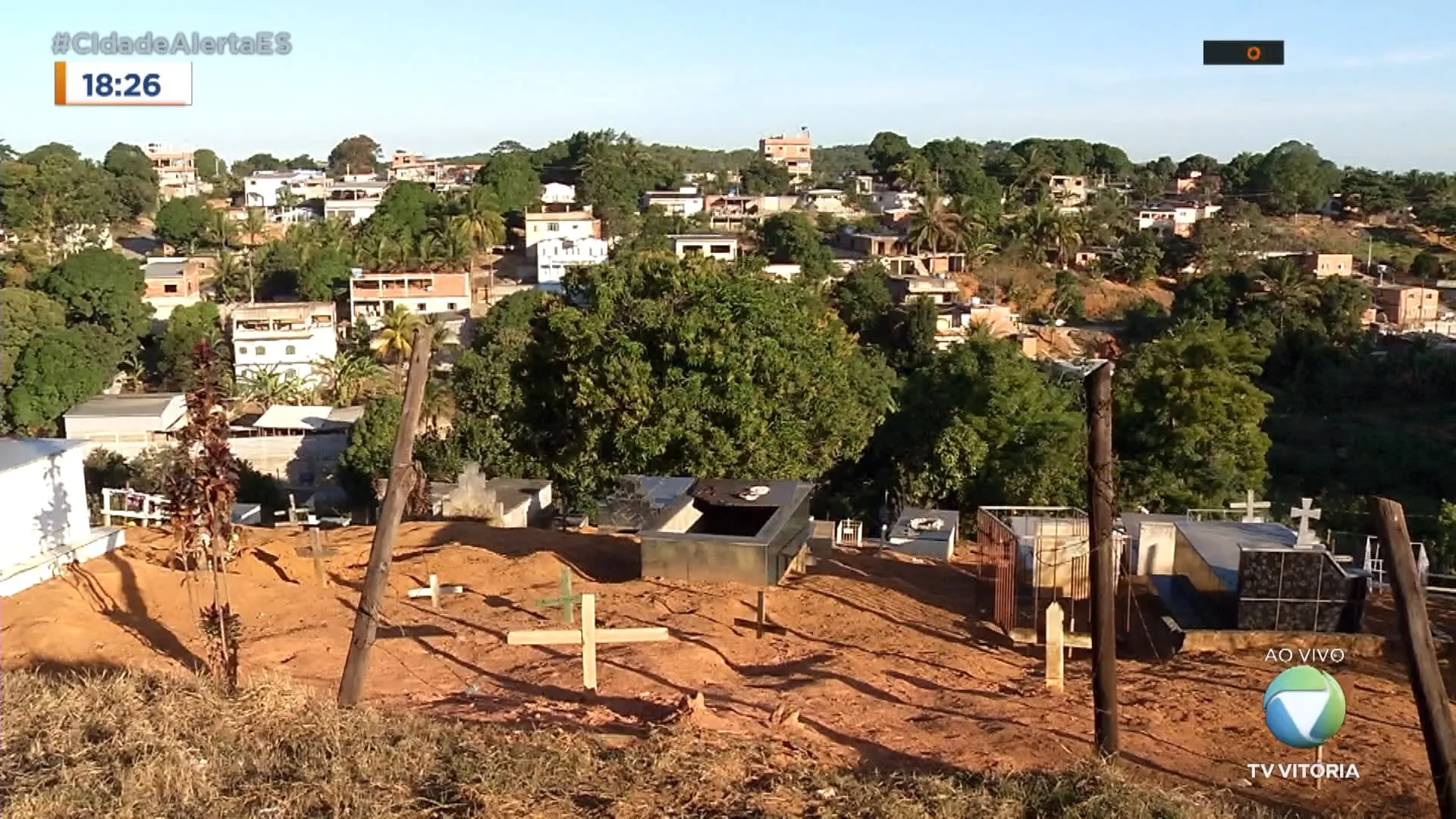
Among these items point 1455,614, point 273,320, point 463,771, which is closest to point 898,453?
point 1455,614

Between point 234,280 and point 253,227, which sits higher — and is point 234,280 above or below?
below

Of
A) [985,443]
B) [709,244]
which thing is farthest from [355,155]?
[985,443]

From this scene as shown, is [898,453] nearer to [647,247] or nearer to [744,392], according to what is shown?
[744,392]

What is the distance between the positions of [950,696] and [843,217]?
72.2 metres

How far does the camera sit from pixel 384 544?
7957 millimetres

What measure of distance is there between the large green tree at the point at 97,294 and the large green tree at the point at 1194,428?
39.4m

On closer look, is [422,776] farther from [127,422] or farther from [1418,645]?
[127,422]

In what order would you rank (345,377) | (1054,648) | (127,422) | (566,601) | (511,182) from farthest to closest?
(511,182) → (345,377) → (127,422) → (566,601) → (1054,648)

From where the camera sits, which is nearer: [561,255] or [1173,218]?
[561,255]

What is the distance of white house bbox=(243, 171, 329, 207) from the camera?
289 feet

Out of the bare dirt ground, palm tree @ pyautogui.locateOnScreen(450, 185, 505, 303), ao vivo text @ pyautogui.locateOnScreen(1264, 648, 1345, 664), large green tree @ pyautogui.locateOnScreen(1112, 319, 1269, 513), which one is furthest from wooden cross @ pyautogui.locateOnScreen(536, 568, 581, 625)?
palm tree @ pyautogui.locateOnScreen(450, 185, 505, 303)

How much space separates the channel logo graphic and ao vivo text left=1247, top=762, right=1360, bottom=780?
0.50ft

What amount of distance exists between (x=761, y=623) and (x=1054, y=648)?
2.66 meters

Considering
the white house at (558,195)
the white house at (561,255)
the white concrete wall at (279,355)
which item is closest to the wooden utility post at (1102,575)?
the white concrete wall at (279,355)
